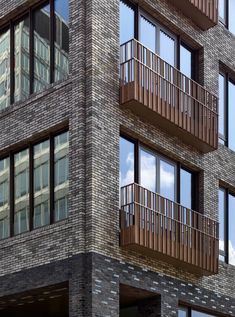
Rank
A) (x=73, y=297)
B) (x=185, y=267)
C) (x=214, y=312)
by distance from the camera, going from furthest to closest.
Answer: (x=214, y=312) → (x=185, y=267) → (x=73, y=297)

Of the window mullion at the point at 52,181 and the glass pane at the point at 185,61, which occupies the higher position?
the glass pane at the point at 185,61

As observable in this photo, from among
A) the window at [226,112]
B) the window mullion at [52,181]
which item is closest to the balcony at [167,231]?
the window mullion at [52,181]

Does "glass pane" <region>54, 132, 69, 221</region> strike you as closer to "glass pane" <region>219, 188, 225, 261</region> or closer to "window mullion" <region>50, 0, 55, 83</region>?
"window mullion" <region>50, 0, 55, 83</region>

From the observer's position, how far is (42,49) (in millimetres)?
21484

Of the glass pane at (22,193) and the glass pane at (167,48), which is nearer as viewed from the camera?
the glass pane at (22,193)

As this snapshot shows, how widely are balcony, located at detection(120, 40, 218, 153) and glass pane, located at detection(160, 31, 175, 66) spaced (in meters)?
0.76

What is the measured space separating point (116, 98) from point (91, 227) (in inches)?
130

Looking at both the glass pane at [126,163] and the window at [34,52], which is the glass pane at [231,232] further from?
the window at [34,52]

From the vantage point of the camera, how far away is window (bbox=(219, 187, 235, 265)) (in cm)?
2388

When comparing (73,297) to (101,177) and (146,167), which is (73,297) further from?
(146,167)

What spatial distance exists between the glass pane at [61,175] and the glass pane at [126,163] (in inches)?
51.6

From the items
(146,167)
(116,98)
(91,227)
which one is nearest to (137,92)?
(116,98)

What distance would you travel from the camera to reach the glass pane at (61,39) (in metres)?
20.7

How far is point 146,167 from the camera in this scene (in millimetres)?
21188
